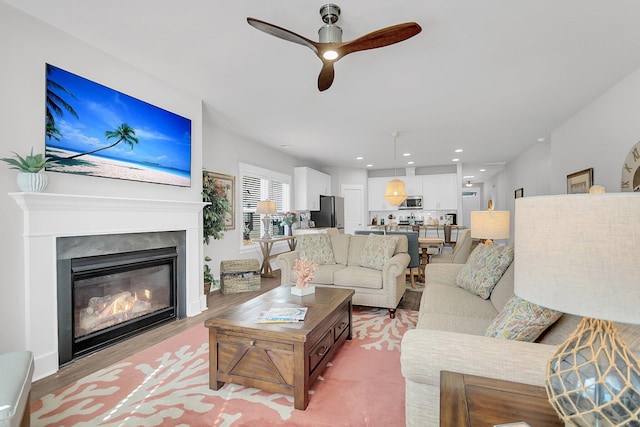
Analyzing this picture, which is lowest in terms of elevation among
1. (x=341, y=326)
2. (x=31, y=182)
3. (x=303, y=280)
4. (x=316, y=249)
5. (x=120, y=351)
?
(x=120, y=351)

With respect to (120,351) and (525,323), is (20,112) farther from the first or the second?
(525,323)

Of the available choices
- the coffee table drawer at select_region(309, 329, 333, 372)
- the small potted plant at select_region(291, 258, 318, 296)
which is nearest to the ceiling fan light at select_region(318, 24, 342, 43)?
the small potted plant at select_region(291, 258, 318, 296)

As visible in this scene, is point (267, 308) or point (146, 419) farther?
point (267, 308)

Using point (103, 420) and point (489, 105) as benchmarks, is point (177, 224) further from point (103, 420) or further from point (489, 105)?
point (489, 105)

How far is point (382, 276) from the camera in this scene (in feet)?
11.6

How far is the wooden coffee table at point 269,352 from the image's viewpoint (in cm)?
185

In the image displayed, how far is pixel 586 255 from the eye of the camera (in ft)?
2.14

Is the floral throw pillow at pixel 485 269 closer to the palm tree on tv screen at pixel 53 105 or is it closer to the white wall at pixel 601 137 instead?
the white wall at pixel 601 137

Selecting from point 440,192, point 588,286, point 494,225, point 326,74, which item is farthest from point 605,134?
point 440,192

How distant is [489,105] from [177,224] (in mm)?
4116

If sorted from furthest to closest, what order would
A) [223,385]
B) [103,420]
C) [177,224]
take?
[177,224]
[223,385]
[103,420]

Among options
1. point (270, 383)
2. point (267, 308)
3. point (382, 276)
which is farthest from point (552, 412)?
point (382, 276)

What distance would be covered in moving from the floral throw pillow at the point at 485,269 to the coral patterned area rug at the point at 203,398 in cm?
89

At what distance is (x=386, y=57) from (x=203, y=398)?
3.03m
